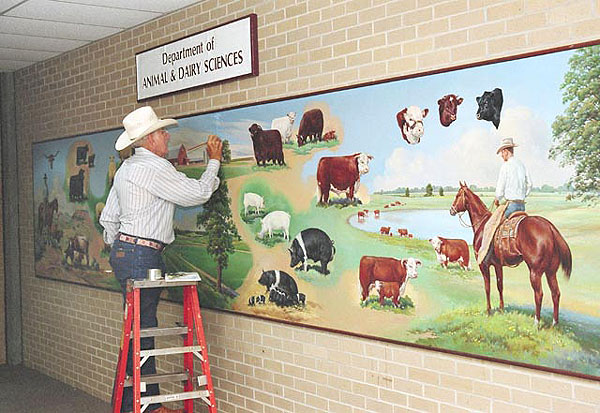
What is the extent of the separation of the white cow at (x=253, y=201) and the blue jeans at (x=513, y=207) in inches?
70.3

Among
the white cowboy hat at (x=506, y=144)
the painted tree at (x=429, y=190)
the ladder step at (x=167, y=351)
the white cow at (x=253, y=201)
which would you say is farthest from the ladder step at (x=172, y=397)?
the white cowboy hat at (x=506, y=144)

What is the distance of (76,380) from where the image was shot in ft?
23.2

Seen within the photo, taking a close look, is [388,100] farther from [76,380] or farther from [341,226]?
[76,380]

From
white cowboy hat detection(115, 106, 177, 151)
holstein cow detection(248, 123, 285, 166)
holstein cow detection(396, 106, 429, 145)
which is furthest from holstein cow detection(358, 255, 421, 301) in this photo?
white cowboy hat detection(115, 106, 177, 151)

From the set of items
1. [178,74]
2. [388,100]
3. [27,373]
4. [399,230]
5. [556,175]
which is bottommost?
[27,373]

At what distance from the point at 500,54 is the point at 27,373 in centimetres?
590

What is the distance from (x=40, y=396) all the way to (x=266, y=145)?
3.42 m

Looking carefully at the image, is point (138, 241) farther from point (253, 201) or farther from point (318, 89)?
point (318, 89)

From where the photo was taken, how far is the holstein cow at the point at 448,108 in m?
3.68

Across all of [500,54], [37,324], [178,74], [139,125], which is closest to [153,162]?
[139,125]

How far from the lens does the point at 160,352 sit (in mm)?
4703

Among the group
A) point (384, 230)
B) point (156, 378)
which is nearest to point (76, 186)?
point (156, 378)

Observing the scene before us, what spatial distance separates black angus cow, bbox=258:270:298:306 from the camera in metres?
4.66

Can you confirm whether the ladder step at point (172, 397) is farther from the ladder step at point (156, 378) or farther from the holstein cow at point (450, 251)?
the holstein cow at point (450, 251)
